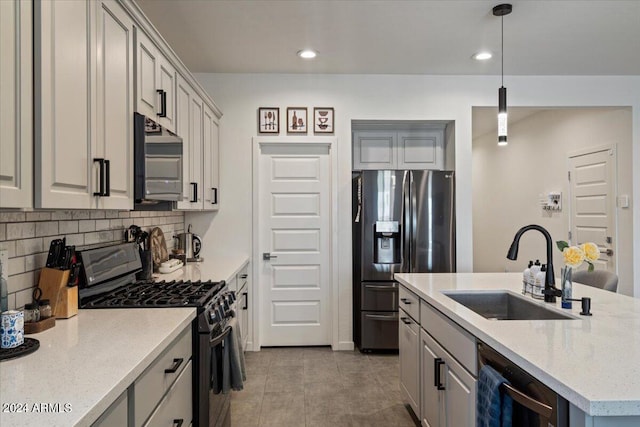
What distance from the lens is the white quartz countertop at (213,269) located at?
2.81m

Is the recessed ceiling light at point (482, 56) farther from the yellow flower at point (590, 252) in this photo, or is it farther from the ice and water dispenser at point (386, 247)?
the yellow flower at point (590, 252)

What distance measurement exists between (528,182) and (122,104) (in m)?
A: 5.84

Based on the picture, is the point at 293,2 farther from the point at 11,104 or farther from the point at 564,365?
the point at 564,365

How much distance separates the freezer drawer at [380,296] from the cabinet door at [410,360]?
3.57ft

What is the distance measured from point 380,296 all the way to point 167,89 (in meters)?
2.62

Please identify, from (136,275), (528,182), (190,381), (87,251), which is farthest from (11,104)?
(528,182)

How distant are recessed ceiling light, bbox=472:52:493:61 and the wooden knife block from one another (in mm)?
3529

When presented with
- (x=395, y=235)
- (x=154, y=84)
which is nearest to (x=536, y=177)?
(x=395, y=235)

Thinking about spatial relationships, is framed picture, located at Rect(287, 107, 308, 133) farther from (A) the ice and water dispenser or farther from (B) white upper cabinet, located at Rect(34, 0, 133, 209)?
(B) white upper cabinet, located at Rect(34, 0, 133, 209)

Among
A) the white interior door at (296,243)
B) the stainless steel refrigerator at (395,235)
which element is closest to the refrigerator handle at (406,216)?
the stainless steel refrigerator at (395,235)

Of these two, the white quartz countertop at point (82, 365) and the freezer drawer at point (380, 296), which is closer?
the white quartz countertop at point (82, 365)

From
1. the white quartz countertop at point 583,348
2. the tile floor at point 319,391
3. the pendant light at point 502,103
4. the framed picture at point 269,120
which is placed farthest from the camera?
the framed picture at point 269,120

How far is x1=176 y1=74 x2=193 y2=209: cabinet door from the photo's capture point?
2.76 metres

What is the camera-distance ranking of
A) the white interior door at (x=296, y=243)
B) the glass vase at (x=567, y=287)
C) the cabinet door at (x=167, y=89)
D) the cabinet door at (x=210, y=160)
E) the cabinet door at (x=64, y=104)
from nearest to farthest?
the cabinet door at (x=64, y=104)
the glass vase at (x=567, y=287)
the cabinet door at (x=167, y=89)
the cabinet door at (x=210, y=160)
the white interior door at (x=296, y=243)
